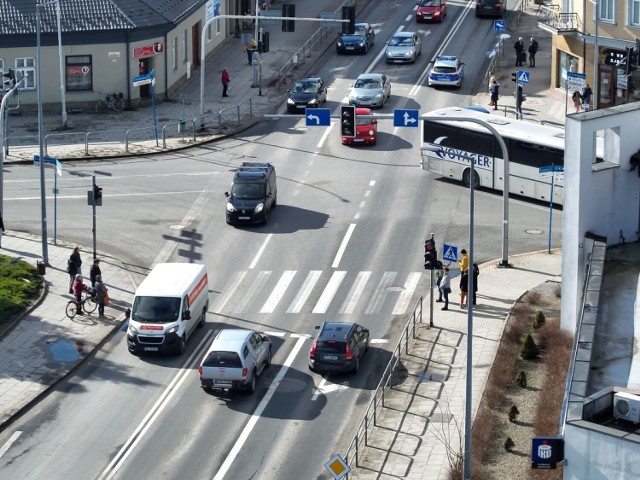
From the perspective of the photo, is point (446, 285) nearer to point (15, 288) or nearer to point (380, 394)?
point (380, 394)

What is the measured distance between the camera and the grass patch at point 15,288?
48.4m

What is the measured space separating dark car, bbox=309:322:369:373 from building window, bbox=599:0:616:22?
3249 centimetres

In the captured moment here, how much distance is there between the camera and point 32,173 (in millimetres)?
63219

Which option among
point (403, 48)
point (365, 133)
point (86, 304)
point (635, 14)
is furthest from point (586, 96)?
point (86, 304)

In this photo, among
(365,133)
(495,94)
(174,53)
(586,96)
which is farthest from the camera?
(174,53)

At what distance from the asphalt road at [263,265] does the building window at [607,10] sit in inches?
329

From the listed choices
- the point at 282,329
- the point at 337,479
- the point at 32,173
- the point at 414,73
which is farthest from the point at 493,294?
the point at 414,73

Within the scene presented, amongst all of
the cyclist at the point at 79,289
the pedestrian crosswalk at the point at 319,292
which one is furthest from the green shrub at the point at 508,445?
the cyclist at the point at 79,289

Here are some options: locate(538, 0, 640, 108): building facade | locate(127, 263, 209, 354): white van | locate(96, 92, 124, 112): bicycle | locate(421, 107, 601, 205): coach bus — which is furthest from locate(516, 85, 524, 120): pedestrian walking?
locate(127, 263, 209, 354): white van

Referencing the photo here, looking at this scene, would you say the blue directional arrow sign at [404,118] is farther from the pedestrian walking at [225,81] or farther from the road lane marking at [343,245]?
the pedestrian walking at [225,81]

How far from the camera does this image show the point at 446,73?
76500mm

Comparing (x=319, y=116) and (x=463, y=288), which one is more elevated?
(x=319, y=116)

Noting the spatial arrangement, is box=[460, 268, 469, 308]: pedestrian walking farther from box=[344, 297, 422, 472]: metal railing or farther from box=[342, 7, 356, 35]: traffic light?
box=[342, 7, 356, 35]: traffic light

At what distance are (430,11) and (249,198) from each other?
37.0 metres
